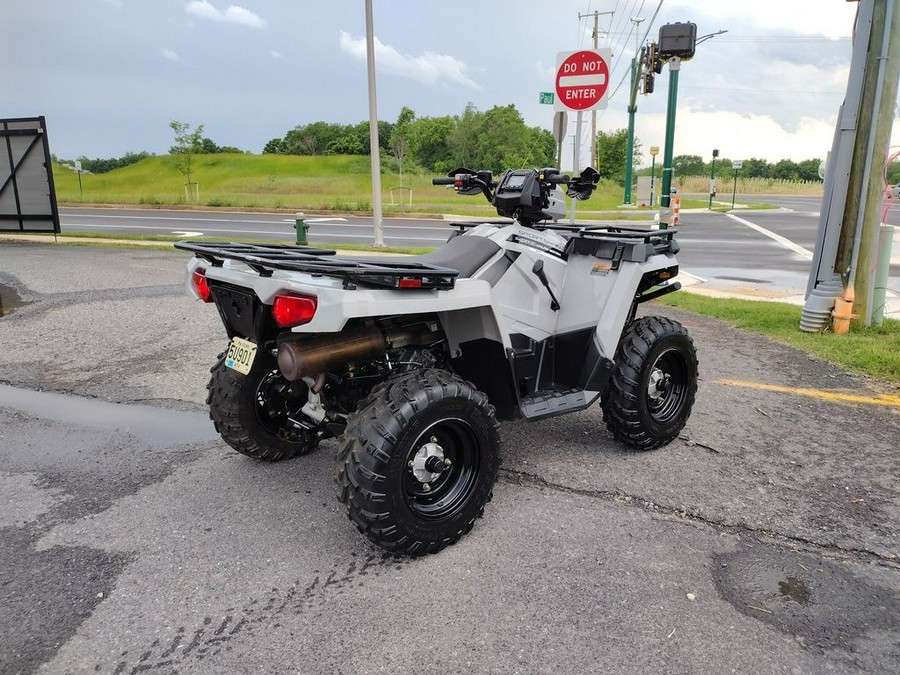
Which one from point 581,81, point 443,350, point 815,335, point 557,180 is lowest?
point 815,335

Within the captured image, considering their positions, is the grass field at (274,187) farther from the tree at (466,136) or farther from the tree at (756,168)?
the tree at (756,168)

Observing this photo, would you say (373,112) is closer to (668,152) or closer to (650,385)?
(668,152)

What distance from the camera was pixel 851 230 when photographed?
720 cm

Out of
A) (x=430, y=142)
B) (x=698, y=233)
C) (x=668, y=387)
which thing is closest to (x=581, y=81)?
(x=668, y=387)

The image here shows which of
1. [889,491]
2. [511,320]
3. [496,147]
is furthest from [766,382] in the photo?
[496,147]

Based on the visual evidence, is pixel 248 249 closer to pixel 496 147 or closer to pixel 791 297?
pixel 791 297

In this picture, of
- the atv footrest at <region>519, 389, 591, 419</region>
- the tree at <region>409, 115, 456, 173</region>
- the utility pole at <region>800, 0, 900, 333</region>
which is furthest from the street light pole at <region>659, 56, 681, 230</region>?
the tree at <region>409, 115, 456, 173</region>

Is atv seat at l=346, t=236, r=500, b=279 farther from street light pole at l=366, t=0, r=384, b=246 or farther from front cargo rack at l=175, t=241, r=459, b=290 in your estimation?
street light pole at l=366, t=0, r=384, b=246

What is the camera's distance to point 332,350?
308 centimetres

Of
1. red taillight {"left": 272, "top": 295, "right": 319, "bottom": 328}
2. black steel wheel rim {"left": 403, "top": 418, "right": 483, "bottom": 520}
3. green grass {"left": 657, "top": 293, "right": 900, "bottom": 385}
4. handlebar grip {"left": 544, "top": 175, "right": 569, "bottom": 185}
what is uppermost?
handlebar grip {"left": 544, "top": 175, "right": 569, "bottom": 185}

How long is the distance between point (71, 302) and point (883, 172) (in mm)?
9891

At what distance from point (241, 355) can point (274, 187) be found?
1968 inches

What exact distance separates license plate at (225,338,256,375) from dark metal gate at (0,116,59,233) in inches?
573

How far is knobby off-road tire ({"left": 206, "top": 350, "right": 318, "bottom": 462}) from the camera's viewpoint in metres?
3.78
